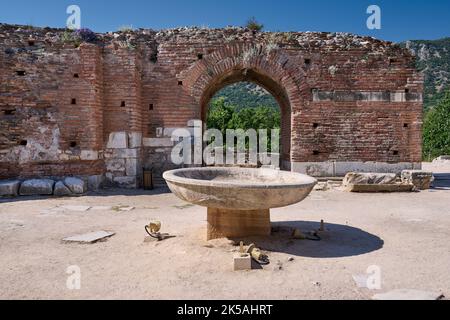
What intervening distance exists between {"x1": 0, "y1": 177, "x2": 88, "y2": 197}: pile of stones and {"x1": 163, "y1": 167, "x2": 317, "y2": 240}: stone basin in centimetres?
460

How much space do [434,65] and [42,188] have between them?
5673 cm

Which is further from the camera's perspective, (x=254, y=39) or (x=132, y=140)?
(x=254, y=39)

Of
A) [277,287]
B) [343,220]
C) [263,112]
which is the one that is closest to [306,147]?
[343,220]

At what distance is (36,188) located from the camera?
29.0 feet

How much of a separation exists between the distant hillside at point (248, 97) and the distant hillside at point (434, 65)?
19410mm

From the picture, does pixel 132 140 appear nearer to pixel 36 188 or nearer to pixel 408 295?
pixel 36 188

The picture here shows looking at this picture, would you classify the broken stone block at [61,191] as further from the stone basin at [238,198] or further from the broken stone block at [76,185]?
the stone basin at [238,198]

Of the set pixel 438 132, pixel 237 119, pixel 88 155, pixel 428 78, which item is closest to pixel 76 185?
pixel 88 155

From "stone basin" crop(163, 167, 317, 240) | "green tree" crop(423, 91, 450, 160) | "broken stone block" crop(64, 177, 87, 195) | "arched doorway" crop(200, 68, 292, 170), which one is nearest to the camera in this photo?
"stone basin" crop(163, 167, 317, 240)

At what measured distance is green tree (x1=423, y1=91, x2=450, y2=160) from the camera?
3055 cm

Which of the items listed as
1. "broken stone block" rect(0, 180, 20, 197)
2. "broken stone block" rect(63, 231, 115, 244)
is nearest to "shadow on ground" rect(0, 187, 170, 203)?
"broken stone block" rect(0, 180, 20, 197)

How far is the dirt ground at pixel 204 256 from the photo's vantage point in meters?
3.42

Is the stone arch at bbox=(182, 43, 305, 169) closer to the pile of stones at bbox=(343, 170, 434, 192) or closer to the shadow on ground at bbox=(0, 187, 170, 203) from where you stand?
the pile of stones at bbox=(343, 170, 434, 192)
